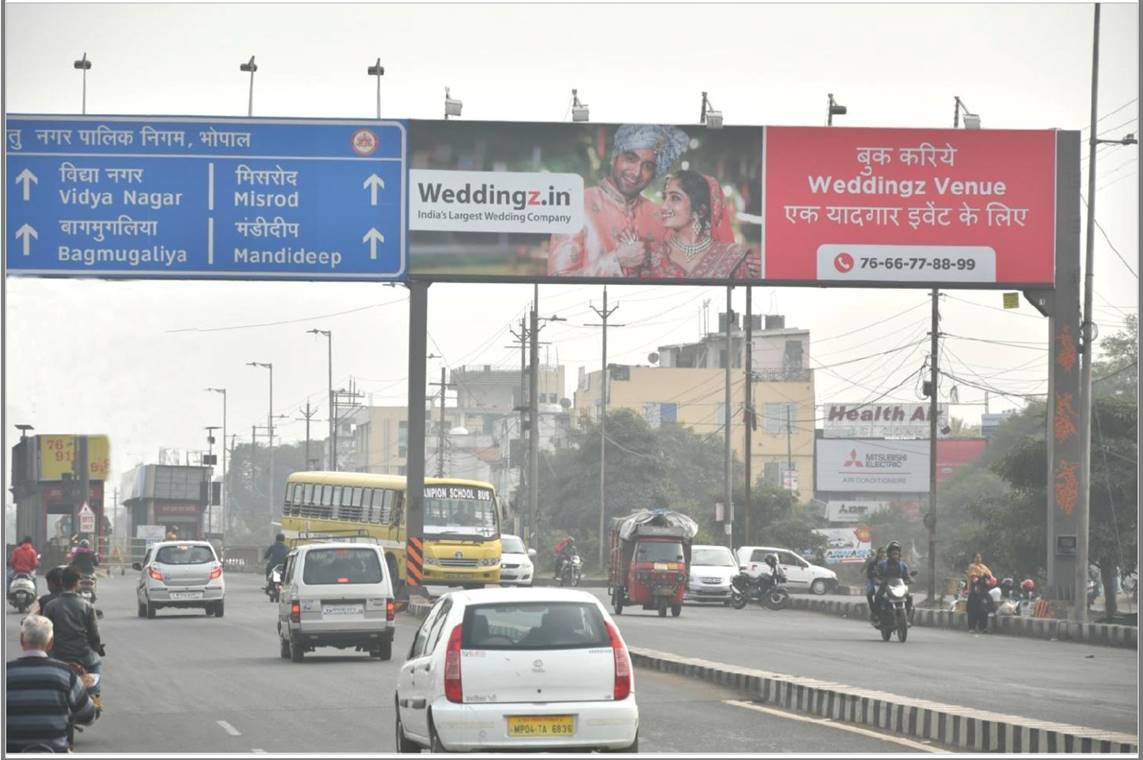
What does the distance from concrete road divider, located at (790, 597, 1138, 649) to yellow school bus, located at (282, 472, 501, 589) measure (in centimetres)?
894

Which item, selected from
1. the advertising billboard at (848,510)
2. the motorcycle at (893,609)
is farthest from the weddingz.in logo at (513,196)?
the advertising billboard at (848,510)

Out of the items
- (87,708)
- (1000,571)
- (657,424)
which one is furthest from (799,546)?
(87,708)

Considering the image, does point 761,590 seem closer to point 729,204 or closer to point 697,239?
point 697,239

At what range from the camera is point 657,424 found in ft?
415

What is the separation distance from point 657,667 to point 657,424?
102 meters

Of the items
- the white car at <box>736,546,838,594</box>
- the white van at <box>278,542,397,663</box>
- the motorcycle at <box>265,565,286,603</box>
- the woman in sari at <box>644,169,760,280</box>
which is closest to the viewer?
the white van at <box>278,542,397,663</box>

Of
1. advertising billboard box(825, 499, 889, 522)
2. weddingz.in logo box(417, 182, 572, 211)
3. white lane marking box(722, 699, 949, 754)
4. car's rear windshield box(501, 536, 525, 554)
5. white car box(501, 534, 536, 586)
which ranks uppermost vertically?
weddingz.in logo box(417, 182, 572, 211)

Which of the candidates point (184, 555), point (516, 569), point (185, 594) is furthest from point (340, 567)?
point (516, 569)

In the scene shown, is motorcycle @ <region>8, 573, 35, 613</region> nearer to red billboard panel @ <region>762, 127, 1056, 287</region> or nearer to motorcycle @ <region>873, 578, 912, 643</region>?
red billboard panel @ <region>762, 127, 1056, 287</region>

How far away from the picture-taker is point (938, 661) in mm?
27359

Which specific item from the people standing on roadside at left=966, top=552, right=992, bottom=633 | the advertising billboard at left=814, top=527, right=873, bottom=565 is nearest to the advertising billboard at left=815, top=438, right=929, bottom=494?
the advertising billboard at left=814, top=527, right=873, bottom=565

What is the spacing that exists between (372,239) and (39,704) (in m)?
24.4

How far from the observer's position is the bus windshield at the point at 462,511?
49.1 meters

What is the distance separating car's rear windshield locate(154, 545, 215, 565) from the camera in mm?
38250
